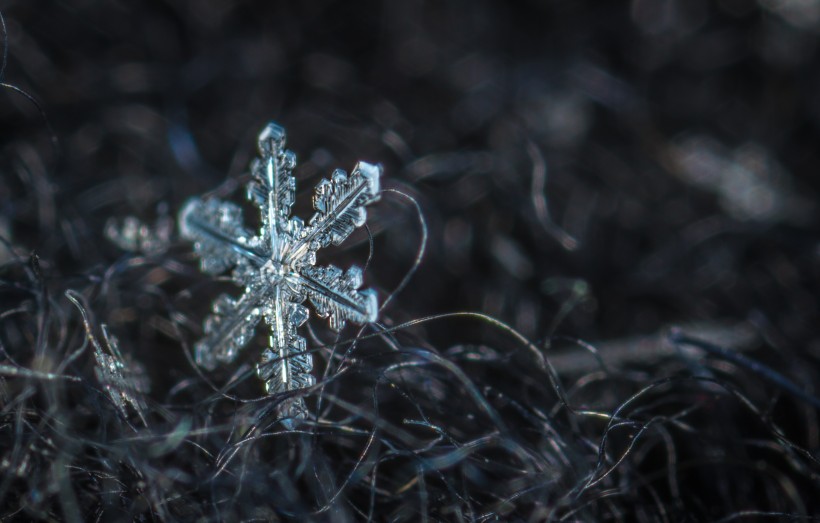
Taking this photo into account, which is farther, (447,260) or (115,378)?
(447,260)

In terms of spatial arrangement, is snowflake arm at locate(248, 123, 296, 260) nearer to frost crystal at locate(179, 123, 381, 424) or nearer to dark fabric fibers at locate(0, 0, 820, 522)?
frost crystal at locate(179, 123, 381, 424)

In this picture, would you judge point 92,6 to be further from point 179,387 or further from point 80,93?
point 179,387

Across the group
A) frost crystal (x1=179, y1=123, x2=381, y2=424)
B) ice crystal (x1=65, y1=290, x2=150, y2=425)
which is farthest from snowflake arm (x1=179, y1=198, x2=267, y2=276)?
ice crystal (x1=65, y1=290, x2=150, y2=425)

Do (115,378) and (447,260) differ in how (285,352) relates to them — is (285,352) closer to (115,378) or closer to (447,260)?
(115,378)

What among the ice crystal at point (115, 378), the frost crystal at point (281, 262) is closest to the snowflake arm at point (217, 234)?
the frost crystal at point (281, 262)

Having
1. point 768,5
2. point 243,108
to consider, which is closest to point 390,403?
point 243,108

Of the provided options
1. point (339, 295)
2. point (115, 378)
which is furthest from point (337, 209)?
point (115, 378)
